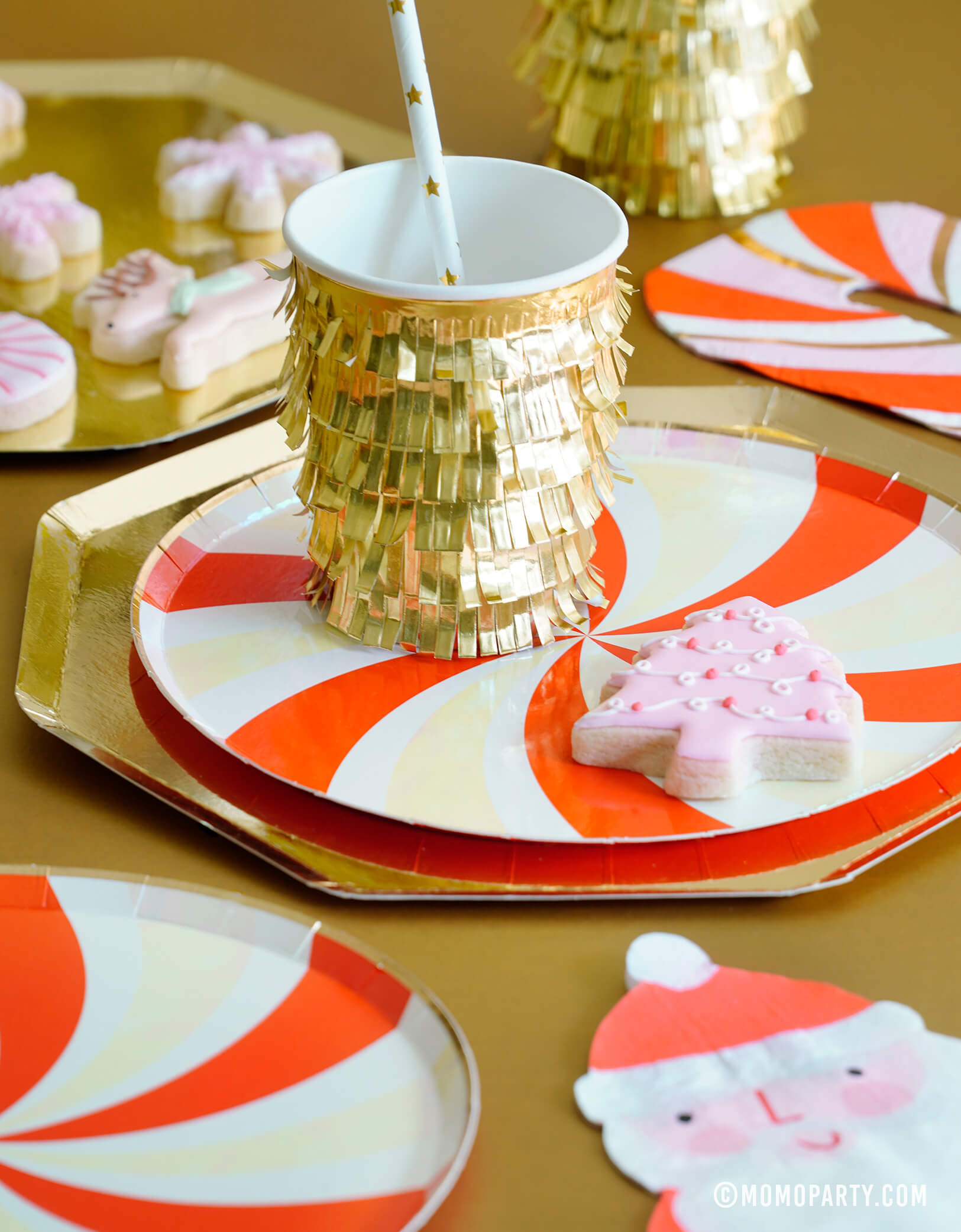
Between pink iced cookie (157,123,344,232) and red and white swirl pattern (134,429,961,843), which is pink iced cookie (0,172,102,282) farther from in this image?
red and white swirl pattern (134,429,961,843)

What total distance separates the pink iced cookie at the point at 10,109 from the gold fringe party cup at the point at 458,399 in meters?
0.70

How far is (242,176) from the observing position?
92 centimetres

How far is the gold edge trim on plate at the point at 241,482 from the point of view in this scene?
0.40m

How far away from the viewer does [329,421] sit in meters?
0.48

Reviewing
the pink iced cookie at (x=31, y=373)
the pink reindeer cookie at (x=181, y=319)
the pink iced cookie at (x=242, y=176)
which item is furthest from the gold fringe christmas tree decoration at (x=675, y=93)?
the pink iced cookie at (x=31, y=373)

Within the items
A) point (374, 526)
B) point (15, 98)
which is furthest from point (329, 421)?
point (15, 98)

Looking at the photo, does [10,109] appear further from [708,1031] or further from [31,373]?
[708,1031]

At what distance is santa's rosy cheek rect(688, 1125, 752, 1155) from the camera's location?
33 cm

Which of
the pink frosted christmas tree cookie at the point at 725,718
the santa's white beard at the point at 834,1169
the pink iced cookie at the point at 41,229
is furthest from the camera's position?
the pink iced cookie at the point at 41,229

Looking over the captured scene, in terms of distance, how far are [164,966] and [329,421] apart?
204mm

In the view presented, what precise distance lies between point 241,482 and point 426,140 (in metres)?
0.19

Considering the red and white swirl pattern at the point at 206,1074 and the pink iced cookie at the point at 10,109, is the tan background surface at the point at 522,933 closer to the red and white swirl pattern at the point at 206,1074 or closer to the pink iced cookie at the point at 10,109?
the red and white swirl pattern at the point at 206,1074

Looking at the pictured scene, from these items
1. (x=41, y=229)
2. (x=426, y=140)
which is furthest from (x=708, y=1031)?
(x=41, y=229)

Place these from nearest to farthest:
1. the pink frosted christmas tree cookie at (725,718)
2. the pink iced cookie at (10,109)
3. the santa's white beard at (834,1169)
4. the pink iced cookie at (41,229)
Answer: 1. the santa's white beard at (834,1169)
2. the pink frosted christmas tree cookie at (725,718)
3. the pink iced cookie at (41,229)
4. the pink iced cookie at (10,109)
